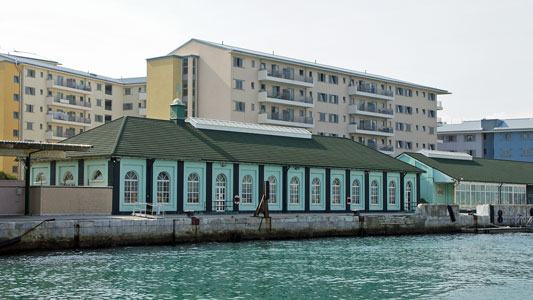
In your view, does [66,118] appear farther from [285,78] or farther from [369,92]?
[369,92]

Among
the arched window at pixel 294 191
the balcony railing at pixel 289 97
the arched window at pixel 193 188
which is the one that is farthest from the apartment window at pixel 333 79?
the arched window at pixel 193 188

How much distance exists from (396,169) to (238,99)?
26.5m

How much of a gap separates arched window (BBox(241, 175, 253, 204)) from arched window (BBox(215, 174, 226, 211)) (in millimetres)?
1758

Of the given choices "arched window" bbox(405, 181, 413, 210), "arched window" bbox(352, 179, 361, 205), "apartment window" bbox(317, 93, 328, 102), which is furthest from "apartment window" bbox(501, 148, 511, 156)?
"arched window" bbox(352, 179, 361, 205)

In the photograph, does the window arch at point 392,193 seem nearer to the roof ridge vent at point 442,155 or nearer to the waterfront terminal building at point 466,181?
the waterfront terminal building at point 466,181

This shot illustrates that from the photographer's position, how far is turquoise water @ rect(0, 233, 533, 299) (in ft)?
79.0

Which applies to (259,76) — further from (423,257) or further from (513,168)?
(423,257)

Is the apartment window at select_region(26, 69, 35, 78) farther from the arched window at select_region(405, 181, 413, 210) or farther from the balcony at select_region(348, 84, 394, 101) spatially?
the arched window at select_region(405, 181, 413, 210)

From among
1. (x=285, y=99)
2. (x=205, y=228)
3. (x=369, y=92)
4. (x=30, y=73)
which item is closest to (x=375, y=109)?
(x=369, y=92)

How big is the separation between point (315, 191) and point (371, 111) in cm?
4589

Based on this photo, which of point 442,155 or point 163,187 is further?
point 442,155

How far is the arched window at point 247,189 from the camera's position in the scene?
5206cm

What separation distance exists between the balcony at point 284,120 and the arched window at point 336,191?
1090 inches

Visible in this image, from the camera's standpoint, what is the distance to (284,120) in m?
87.9
